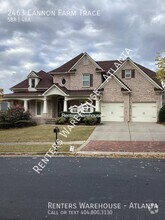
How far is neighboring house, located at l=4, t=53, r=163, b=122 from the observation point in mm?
29188

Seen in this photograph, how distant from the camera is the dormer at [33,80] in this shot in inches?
1341

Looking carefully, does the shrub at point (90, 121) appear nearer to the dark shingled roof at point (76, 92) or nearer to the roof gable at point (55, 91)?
the dark shingled roof at point (76, 92)

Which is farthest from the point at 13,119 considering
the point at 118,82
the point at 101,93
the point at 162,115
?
the point at 162,115

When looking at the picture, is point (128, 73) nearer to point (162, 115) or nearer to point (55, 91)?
point (162, 115)

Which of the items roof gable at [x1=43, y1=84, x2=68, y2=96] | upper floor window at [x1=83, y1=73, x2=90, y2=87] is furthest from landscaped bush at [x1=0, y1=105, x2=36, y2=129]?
upper floor window at [x1=83, y1=73, x2=90, y2=87]

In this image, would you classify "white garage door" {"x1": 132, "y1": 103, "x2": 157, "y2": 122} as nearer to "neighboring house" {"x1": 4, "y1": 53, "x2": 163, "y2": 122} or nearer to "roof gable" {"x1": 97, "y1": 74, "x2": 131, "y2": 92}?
"neighboring house" {"x1": 4, "y1": 53, "x2": 163, "y2": 122}

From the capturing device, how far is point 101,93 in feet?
96.1

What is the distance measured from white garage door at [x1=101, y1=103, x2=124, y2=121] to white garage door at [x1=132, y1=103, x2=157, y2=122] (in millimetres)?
1437

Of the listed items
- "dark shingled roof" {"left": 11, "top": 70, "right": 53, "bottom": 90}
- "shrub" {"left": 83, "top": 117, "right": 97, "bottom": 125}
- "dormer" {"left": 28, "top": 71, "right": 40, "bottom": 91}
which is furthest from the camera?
"dormer" {"left": 28, "top": 71, "right": 40, "bottom": 91}

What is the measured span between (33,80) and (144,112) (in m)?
14.6

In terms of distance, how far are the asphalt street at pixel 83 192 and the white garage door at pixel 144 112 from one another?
19.2 m

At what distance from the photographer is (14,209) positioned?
18.2 ft

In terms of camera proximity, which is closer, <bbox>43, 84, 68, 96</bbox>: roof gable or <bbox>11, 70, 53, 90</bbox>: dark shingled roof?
<bbox>43, 84, 68, 96</bbox>: roof gable

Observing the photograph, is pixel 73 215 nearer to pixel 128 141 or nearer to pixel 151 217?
pixel 151 217
